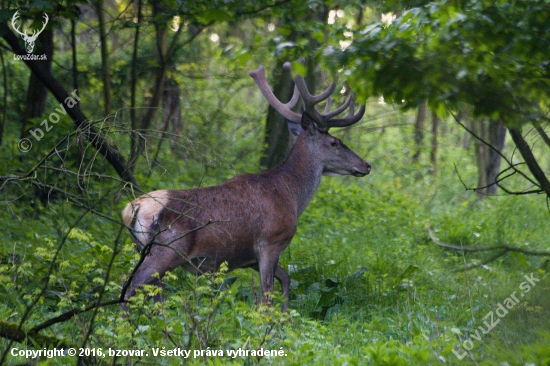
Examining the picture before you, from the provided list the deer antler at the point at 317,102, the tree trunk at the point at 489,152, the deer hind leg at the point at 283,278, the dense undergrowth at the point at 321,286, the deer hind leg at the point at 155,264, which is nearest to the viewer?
the dense undergrowth at the point at 321,286

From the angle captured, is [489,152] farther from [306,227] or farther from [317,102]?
[317,102]

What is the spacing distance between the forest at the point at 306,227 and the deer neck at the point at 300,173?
0.19 ft

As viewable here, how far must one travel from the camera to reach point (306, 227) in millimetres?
10594

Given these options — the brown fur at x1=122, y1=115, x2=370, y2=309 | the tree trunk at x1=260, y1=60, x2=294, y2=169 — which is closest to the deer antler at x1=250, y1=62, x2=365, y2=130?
the brown fur at x1=122, y1=115, x2=370, y2=309

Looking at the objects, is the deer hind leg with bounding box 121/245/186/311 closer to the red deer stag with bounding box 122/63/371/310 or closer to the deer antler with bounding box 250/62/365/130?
the red deer stag with bounding box 122/63/371/310

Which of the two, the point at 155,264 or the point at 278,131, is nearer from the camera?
the point at 155,264

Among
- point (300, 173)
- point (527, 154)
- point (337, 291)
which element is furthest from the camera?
point (300, 173)

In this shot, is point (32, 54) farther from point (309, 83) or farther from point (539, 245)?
point (539, 245)

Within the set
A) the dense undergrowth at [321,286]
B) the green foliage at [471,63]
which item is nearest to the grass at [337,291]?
the dense undergrowth at [321,286]

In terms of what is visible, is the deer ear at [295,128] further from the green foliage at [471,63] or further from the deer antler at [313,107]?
the green foliage at [471,63]

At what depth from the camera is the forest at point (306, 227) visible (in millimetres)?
4523

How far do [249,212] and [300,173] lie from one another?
1165mm

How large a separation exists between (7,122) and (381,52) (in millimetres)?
11281

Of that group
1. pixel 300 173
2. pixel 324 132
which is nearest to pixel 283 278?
pixel 300 173
